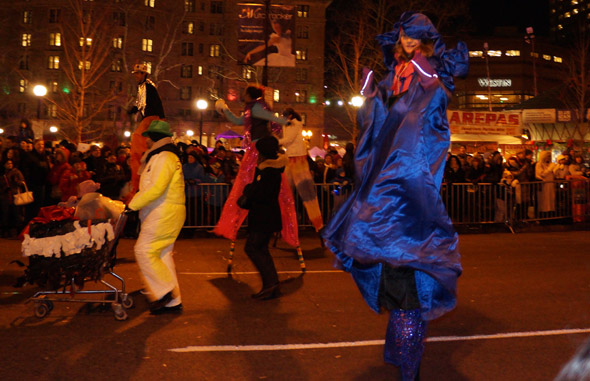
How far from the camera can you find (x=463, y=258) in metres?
10.1

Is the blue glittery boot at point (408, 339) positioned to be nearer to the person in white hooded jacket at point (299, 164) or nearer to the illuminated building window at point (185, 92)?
the person in white hooded jacket at point (299, 164)

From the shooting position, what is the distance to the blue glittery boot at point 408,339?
4184 mm

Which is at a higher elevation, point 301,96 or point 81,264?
point 301,96

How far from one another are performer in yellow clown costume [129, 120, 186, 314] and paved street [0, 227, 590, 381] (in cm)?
26

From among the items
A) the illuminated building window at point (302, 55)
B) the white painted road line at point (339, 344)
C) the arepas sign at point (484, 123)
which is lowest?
the white painted road line at point (339, 344)

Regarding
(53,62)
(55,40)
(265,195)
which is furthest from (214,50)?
(265,195)

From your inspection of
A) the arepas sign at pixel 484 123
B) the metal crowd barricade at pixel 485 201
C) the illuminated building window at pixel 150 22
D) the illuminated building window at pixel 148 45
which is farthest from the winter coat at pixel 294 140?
the illuminated building window at pixel 148 45

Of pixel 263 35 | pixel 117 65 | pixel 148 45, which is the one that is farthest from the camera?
pixel 148 45

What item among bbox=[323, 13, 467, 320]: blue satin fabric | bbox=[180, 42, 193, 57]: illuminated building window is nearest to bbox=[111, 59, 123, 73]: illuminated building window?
bbox=[180, 42, 193, 57]: illuminated building window

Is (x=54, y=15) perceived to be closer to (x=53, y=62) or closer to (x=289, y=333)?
(x=53, y=62)

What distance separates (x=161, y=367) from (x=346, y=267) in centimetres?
155

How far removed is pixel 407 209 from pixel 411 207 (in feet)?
0.09

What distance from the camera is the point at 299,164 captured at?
9.38 meters

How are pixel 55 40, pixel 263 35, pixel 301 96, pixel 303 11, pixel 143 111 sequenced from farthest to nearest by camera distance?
1. pixel 303 11
2. pixel 301 96
3. pixel 55 40
4. pixel 263 35
5. pixel 143 111
